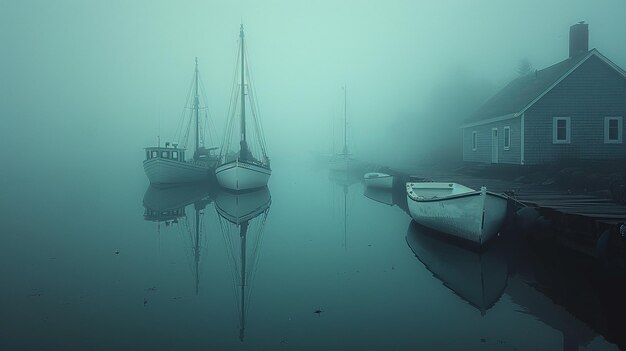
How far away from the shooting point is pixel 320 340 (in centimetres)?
866

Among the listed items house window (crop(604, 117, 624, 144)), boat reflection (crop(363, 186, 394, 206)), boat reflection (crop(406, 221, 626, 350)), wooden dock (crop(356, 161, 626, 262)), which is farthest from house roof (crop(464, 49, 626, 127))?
boat reflection (crop(406, 221, 626, 350))

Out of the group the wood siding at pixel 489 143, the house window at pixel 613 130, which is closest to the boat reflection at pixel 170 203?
the wood siding at pixel 489 143

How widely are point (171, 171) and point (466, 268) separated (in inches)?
1412

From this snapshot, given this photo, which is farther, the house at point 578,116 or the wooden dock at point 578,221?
the house at point 578,116

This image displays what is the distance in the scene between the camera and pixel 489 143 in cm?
3478

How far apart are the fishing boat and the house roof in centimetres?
1490

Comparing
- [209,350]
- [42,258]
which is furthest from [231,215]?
[209,350]

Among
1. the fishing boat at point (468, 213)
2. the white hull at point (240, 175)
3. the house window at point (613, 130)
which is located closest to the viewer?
the fishing boat at point (468, 213)

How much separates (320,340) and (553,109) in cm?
2589

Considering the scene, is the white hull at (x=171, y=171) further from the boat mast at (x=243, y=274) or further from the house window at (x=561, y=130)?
the house window at (x=561, y=130)

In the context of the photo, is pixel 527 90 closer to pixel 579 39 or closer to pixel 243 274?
pixel 579 39

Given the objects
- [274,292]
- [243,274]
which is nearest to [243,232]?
[243,274]

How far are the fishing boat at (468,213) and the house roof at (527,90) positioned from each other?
1490 cm

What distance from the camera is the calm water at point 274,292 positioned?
877cm
